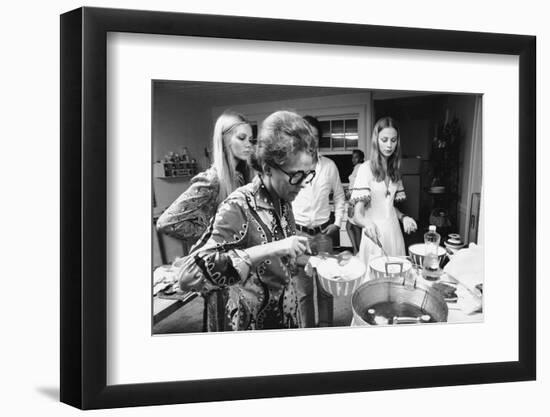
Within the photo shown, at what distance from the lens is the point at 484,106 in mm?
2264

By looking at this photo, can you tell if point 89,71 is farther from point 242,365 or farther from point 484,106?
point 484,106

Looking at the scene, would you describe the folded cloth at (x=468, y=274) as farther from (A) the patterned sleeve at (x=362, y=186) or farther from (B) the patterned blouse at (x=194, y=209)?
(B) the patterned blouse at (x=194, y=209)

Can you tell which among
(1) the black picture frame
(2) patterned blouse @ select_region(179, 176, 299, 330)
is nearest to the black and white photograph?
(2) patterned blouse @ select_region(179, 176, 299, 330)

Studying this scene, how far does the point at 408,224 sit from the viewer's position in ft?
7.27

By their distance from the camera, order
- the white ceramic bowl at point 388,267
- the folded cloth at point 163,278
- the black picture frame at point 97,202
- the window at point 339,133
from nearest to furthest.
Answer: the black picture frame at point 97,202 < the folded cloth at point 163,278 < the window at point 339,133 < the white ceramic bowl at point 388,267

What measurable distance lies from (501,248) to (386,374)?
701 millimetres

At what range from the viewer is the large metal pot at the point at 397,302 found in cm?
217

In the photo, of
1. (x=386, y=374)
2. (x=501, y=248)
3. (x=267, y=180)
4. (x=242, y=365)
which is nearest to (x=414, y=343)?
(x=386, y=374)

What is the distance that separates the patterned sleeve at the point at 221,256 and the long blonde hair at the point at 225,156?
0.05 metres

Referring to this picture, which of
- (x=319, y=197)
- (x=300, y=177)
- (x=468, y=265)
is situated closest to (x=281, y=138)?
(x=300, y=177)

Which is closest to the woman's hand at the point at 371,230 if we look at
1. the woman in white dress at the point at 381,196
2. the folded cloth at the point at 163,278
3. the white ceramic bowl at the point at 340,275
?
the woman in white dress at the point at 381,196

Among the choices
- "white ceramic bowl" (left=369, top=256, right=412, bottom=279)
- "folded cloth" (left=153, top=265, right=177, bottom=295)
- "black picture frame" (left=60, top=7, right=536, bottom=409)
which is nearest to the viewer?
"black picture frame" (left=60, top=7, right=536, bottom=409)

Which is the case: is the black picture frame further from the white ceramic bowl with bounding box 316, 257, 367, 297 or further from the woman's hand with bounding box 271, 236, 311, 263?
the woman's hand with bounding box 271, 236, 311, 263

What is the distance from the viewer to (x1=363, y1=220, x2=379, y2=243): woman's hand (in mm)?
2186
